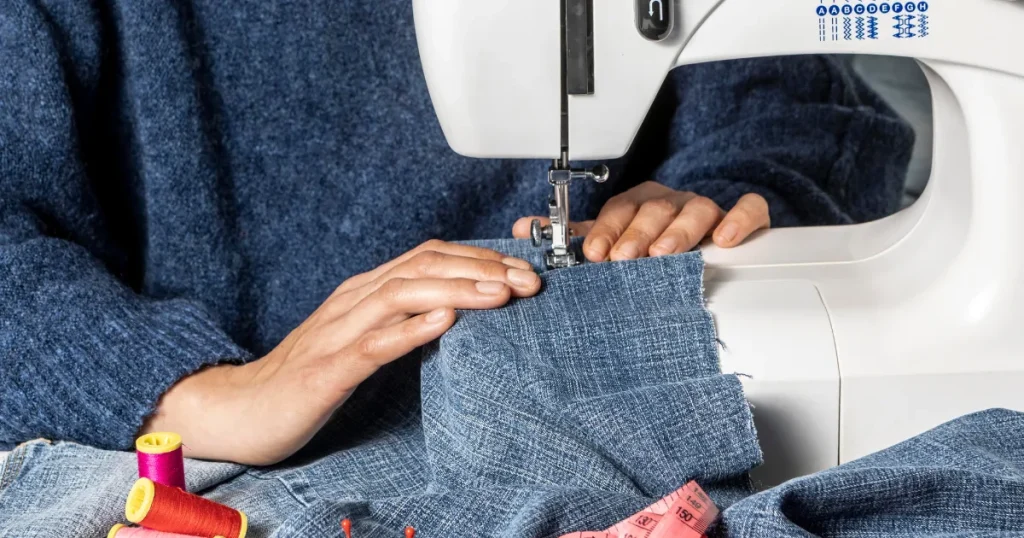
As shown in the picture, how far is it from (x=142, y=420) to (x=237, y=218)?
41 centimetres

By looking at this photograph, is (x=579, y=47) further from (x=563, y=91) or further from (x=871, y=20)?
(x=871, y=20)

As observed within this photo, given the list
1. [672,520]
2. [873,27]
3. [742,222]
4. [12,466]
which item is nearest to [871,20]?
[873,27]

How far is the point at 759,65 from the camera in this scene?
1407 mm

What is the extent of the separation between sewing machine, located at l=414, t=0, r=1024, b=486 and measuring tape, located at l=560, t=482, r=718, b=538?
0.19 meters

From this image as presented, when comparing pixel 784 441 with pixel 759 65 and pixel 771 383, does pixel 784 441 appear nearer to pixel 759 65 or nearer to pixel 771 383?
pixel 771 383

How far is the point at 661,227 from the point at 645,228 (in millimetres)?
21

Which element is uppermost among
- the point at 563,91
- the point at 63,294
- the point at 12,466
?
the point at 563,91

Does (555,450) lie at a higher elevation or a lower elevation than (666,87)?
lower

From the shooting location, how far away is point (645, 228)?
3.29 ft

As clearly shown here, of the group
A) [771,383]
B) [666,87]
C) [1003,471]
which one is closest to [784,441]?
[771,383]

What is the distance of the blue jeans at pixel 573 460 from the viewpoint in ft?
2.20

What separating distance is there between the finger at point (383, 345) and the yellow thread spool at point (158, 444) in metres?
0.13

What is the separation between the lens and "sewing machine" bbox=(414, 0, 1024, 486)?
0.84m

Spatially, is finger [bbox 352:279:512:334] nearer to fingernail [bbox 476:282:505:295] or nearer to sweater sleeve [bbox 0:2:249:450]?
fingernail [bbox 476:282:505:295]
